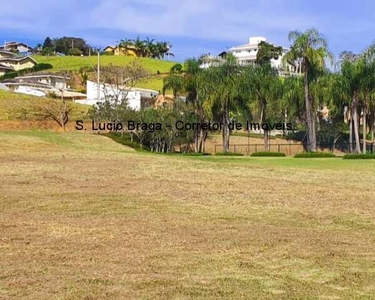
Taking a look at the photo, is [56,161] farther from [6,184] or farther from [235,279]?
[235,279]

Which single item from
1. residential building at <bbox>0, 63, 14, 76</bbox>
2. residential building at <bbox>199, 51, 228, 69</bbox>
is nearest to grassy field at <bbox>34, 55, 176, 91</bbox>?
residential building at <bbox>0, 63, 14, 76</bbox>

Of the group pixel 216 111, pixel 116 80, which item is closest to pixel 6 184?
pixel 216 111

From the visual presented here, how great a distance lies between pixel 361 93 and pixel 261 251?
135ft

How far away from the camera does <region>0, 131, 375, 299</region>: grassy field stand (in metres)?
6.81

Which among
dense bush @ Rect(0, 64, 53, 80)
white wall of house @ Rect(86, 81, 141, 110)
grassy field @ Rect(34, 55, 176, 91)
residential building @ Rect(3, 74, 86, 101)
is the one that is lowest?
white wall of house @ Rect(86, 81, 141, 110)

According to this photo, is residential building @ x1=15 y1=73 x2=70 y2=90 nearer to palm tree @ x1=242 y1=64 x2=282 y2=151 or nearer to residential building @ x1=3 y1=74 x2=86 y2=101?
residential building @ x1=3 y1=74 x2=86 y2=101

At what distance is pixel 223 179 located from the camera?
68.7ft

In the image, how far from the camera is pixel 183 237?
10086mm

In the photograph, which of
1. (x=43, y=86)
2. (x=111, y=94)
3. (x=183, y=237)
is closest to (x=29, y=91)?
(x=43, y=86)

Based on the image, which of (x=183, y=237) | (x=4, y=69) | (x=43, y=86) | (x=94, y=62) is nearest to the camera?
(x=183, y=237)

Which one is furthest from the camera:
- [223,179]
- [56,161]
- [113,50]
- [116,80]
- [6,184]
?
[113,50]

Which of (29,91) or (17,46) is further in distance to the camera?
(17,46)

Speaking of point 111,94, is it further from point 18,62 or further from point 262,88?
point 18,62

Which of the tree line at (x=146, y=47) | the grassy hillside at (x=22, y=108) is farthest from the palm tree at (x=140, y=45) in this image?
the grassy hillside at (x=22, y=108)
